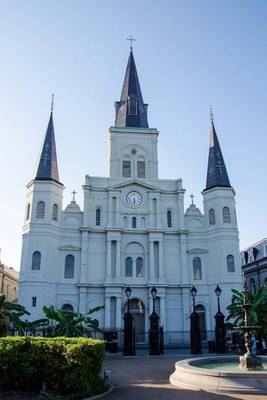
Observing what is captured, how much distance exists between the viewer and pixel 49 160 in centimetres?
4094

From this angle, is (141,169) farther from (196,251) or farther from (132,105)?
(196,251)

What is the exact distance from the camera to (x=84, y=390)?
10406mm

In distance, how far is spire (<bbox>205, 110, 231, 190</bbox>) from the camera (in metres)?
41.5

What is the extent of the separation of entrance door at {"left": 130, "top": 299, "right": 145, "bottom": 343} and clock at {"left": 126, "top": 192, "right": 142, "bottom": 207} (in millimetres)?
10250

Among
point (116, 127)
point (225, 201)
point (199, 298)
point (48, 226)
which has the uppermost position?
point (116, 127)

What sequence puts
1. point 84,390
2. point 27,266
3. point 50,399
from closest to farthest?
point 50,399, point 84,390, point 27,266

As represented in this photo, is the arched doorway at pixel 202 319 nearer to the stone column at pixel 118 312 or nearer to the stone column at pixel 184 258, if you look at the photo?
the stone column at pixel 184 258

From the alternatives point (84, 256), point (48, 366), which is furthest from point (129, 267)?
point (48, 366)

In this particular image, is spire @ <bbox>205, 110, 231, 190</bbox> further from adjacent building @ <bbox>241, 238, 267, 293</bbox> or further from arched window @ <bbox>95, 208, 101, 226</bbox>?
arched window @ <bbox>95, 208, 101, 226</bbox>

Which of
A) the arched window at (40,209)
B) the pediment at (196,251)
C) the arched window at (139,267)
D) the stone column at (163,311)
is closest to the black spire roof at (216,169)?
the pediment at (196,251)

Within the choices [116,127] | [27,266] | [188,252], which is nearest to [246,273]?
[188,252]

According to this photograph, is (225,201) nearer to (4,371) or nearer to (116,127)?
(116,127)

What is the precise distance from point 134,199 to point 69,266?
397 inches

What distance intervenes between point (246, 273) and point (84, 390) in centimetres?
4177
